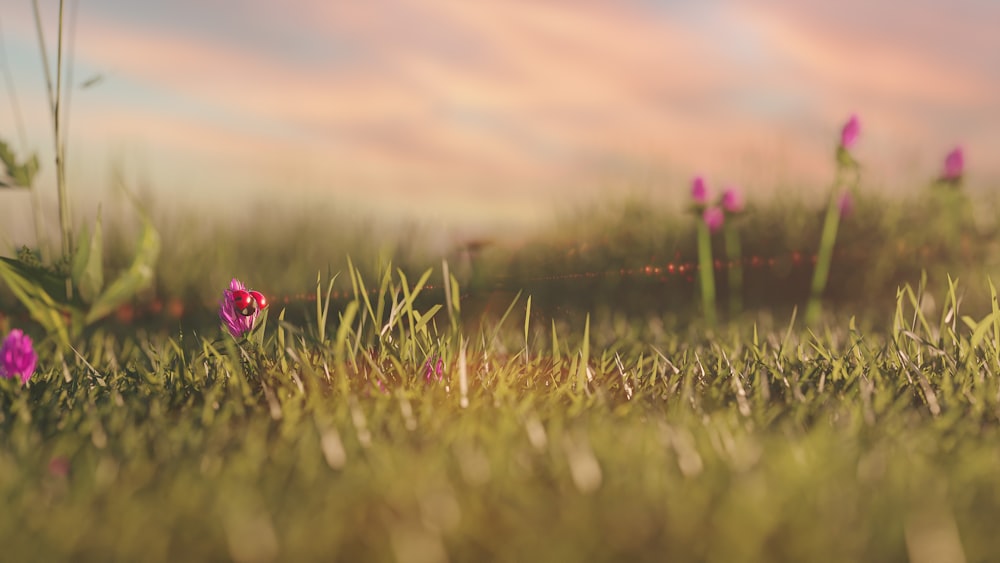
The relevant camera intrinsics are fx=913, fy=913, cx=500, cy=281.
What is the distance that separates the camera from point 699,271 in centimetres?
495

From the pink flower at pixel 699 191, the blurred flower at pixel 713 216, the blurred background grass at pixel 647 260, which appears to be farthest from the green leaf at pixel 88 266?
the blurred flower at pixel 713 216

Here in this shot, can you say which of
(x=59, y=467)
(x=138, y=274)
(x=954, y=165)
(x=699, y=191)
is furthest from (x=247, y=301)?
(x=954, y=165)

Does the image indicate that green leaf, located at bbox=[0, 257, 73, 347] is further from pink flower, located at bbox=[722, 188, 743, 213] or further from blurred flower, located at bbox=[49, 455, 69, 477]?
pink flower, located at bbox=[722, 188, 743, 213]

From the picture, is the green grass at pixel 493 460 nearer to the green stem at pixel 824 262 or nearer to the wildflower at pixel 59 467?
the wildflower at pixel 59 467

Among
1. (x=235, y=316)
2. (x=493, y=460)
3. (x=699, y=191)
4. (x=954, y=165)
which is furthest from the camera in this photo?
(x=954, y=165)

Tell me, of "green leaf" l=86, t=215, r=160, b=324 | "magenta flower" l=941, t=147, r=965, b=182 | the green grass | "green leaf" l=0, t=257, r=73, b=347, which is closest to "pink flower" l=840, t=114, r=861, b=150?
the green grass

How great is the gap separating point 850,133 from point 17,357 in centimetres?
291

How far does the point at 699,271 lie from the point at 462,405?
123 inches

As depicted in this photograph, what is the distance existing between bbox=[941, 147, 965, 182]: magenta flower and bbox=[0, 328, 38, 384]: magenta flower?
13.6 ft

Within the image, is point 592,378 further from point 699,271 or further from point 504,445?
point 699,271

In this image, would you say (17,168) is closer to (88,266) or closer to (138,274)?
(88,266)

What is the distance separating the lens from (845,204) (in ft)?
16.6

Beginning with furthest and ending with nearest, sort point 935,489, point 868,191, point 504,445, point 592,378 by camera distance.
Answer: point 868,191 < point 592,378 < point 504,445 < point 935,489

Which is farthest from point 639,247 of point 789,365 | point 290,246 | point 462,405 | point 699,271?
point 462,405
